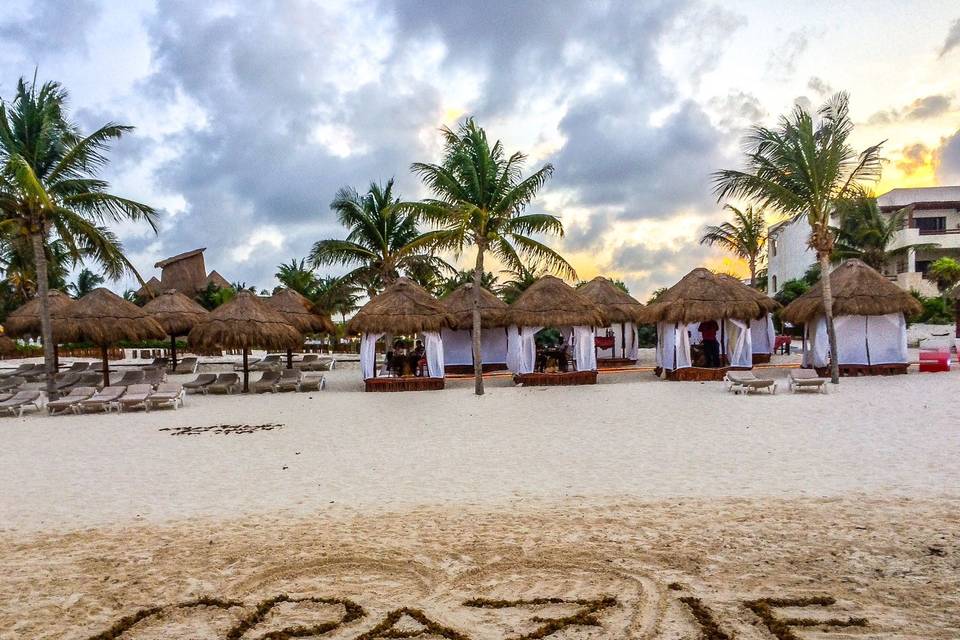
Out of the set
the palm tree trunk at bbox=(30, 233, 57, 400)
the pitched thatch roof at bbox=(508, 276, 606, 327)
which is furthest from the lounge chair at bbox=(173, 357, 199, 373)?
the pitched thatch roof at bbox=(508, 276, 606, 327)

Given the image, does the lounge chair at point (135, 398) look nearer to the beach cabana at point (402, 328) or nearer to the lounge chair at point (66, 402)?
the lounge chair at point (66, 402)

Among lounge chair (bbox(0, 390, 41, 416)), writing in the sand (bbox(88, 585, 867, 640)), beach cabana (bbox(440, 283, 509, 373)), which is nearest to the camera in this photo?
writing in the sand (bbox(88, 585, 867, 640))

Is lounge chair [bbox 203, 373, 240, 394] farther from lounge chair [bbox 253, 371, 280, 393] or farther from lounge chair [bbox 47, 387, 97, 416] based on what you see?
lounge chair [bbox 47, 387, 97, 416]

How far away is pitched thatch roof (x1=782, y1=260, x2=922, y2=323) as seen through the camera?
18078mm

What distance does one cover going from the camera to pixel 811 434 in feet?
32.1

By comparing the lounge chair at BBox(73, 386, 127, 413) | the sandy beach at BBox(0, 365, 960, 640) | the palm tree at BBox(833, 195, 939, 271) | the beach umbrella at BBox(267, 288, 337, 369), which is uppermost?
the palm tree at BBox(833, 195, 939, 271)

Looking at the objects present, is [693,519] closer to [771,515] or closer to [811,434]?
[771,515]

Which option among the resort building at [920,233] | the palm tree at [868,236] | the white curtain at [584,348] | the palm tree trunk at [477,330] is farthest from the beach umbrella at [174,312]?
the palm tree at [868,236]

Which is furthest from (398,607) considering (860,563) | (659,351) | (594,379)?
(659,351)

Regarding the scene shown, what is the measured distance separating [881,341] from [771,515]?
15721 mm

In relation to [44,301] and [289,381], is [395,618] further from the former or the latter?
[44,301]

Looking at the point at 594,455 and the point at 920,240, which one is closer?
the point at 594,455

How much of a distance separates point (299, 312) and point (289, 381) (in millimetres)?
6535

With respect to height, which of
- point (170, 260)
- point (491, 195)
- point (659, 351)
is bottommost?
point (659, 351)
